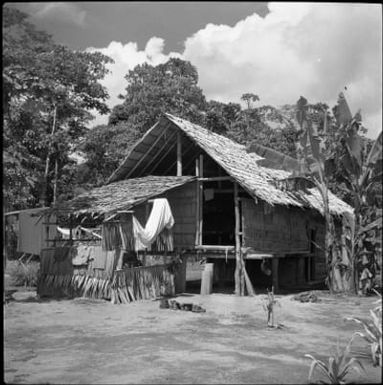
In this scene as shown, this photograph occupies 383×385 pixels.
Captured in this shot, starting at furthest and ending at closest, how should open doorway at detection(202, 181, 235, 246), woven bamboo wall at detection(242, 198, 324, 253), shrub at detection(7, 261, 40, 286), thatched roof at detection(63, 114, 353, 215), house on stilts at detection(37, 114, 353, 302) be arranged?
open doorway at detection(202, 181, 235, 246)
shrub at detection(7, 261, 40, 286)
woven bamboo wall at detection(242, 198, 324, 253)
house on stilts at detection(37, 114, 353, 302)
thatched roof at detection(63, 114, 353, 215)

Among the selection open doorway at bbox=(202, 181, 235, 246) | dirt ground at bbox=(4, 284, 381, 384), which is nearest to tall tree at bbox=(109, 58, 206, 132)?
open doorway at bbox=(202, 181, 235, 246)

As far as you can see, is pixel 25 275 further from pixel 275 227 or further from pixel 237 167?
pixel 275 227

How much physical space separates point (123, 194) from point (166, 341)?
624 cm

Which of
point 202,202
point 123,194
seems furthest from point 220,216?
point 123,194

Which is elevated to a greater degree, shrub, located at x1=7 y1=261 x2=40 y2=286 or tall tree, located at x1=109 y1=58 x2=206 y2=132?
tall tree, located at x1=109 y1=58 x2=206 y2=132

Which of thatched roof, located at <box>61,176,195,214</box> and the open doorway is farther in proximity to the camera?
the open doorway

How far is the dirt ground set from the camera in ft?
16.6

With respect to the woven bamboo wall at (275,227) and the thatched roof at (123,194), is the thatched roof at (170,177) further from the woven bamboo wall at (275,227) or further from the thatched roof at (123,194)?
the woven bamboo wall at (275,227)

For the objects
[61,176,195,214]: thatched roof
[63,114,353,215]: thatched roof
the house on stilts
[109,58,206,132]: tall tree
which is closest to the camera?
[61,176,195,214]: thatched roof

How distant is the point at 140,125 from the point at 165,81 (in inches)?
88.9

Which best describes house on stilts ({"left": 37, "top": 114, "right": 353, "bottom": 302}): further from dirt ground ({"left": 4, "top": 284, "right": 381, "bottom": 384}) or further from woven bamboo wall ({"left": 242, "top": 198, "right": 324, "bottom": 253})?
dirt ground ({"left": 4, "top": 284, "right": 381, "bottom": 384})

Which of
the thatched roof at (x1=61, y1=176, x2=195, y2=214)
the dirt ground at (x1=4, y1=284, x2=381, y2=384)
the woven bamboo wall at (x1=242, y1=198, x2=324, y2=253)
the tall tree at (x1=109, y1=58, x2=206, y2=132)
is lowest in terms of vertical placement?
the dirt ground at (x1=4, y1=284, x2=381, y2=384)

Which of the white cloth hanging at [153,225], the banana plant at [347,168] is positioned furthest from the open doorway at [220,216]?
the white cloth hanging at [153,225]

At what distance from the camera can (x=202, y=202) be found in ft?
45.2
